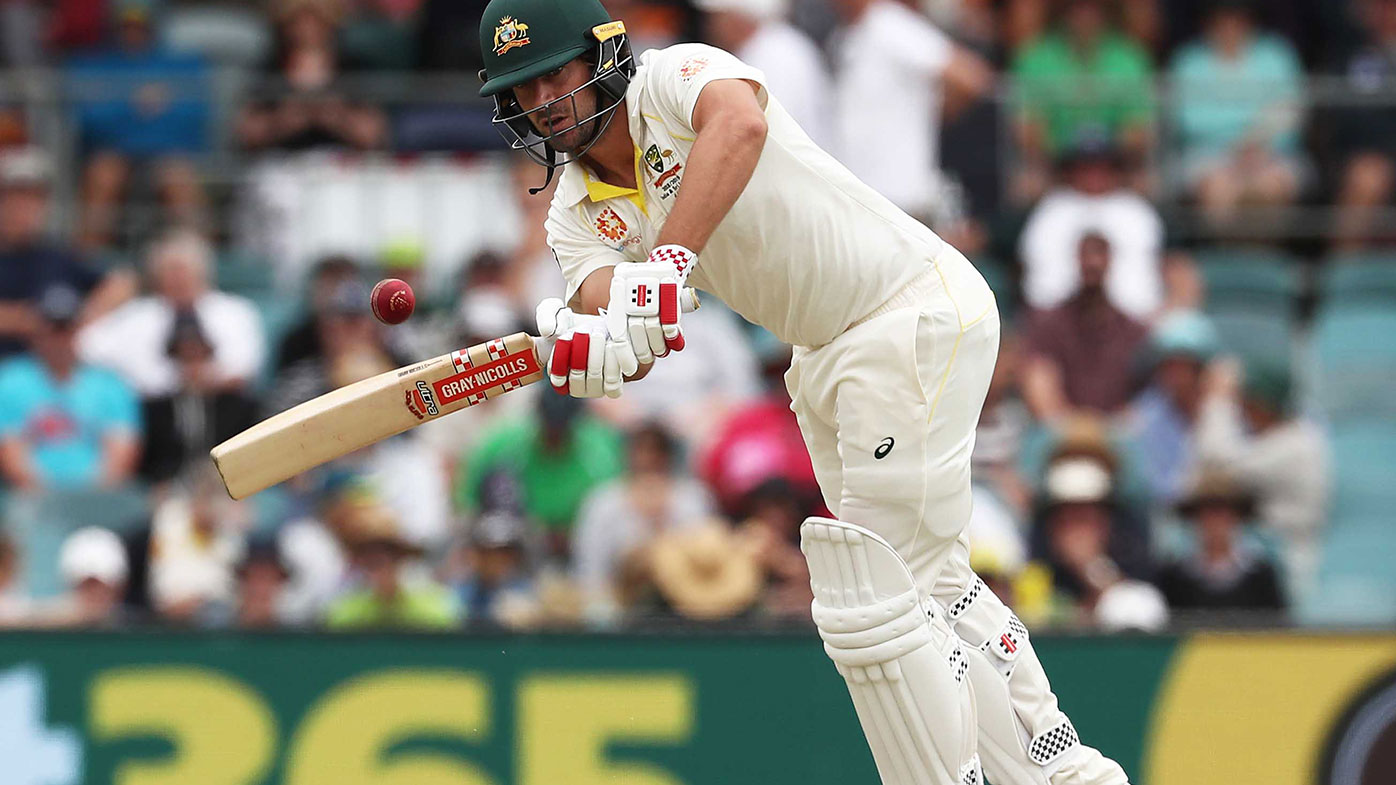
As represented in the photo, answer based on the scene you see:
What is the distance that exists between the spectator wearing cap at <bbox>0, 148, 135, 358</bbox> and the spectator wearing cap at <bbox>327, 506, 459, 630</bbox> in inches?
90.3

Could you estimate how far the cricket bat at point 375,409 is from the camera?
450 centimetres

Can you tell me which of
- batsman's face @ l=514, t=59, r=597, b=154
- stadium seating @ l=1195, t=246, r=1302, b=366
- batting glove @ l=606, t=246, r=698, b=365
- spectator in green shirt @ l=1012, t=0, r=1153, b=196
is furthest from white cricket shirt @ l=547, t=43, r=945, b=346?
spectator in green shirt @ l=1012, t=0, r=1153, b=196

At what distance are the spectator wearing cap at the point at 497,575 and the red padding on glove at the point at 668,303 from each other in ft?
11.4

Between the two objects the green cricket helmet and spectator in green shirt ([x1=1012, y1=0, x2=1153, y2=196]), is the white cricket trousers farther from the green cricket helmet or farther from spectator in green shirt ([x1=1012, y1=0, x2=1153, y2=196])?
spectator in green shirt ([x1=1012, y1=0, x2=1153, y2=196])

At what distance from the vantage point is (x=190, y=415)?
339 inches

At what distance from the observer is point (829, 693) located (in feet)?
19.0

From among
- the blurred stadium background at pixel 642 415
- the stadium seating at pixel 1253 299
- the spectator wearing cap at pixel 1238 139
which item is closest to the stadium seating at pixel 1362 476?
the blurred stadium background at pixel 642 415

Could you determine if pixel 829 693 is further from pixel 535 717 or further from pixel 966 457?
pixel 966 457

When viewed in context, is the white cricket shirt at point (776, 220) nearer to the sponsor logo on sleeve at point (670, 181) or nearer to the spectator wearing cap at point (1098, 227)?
the sponsor logo on sleeve at point (670, 181)

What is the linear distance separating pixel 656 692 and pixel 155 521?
9.89 ft

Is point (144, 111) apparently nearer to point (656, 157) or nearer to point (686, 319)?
point (686, 319)

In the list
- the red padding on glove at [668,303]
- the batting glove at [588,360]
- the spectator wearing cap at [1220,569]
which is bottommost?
the spectator wearing cap at [1220,569]

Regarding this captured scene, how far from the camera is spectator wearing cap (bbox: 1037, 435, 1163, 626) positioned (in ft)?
24.5

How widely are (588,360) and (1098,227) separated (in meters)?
5.24
